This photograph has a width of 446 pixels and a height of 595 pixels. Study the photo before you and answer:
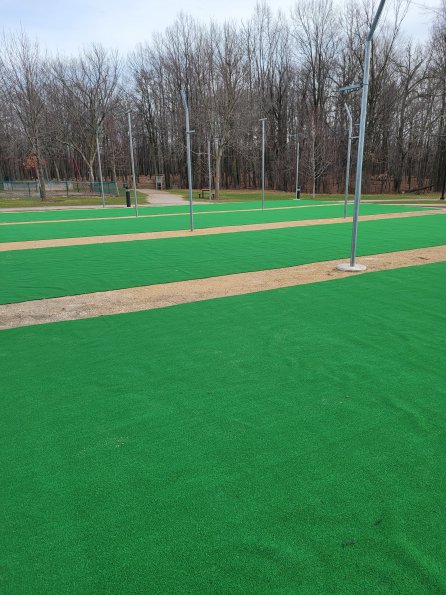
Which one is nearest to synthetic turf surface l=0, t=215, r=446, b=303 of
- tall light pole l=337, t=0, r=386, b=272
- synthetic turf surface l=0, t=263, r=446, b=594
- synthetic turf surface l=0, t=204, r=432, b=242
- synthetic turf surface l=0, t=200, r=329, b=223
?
tall light pole l=337, t=0, r=386, b=272

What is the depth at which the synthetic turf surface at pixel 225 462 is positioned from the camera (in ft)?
6.48

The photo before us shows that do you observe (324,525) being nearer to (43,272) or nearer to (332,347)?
(332,347)

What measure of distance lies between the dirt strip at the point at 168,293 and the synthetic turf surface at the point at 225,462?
1.05m

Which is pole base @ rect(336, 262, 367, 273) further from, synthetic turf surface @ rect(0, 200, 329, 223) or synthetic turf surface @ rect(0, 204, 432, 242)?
synthetic turf surface @ rect(0, 200, 329, 223)

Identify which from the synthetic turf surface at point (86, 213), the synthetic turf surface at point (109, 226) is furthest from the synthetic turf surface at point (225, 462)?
the synthetic turf surface at point (86, 213)

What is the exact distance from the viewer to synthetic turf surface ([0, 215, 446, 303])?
25.6ft

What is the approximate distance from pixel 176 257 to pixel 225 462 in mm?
7931

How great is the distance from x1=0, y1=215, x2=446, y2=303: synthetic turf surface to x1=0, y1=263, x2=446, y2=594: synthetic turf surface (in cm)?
296

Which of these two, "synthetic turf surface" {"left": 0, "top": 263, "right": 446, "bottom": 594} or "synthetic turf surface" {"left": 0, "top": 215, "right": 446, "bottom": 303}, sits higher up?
"synthetic turf surface" {"left": 0, "top": 263, "right": 446, "bottom": 594}

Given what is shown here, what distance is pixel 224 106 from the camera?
116 ft

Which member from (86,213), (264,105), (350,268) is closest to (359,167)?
(350,268)

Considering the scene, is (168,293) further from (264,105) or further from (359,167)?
(264,105)

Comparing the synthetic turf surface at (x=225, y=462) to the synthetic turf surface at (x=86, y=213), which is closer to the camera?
the synthetic turf surface at (x=225, y=462)

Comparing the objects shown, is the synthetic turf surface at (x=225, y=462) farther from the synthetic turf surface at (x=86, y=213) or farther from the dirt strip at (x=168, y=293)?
the synthetic turf surface at (x=86, y=213)
